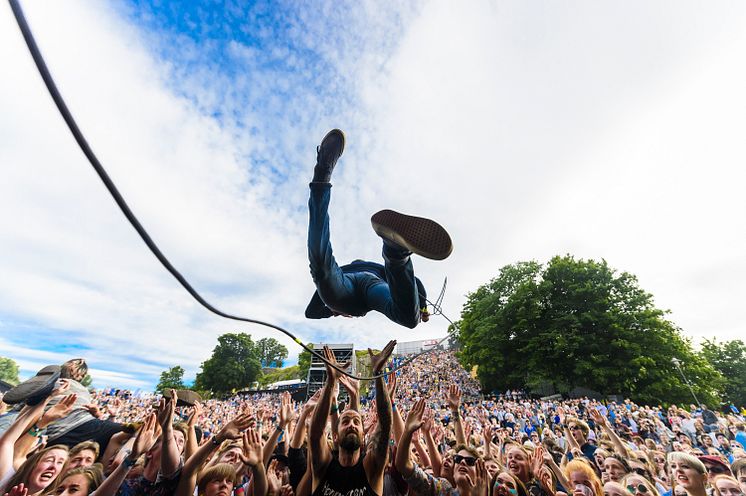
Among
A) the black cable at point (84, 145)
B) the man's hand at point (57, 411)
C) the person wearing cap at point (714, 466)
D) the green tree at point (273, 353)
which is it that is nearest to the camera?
the black cable at point (84, 145)

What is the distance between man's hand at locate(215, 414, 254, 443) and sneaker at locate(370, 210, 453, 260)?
2.24 m

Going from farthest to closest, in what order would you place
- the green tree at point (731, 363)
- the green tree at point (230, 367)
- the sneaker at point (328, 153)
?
the green tree at point (230, 367), the green tree at point (731, 363), the sneaker at point (328, 153)

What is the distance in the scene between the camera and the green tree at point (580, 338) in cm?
2091

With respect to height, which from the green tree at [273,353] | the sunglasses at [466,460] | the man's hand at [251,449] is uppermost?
the green tree at [273,353]

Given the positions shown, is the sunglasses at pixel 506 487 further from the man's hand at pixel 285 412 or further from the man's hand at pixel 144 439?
the man's hand at pixel 144 439

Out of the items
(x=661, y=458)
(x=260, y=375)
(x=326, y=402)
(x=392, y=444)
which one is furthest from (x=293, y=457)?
(x=260, y=375)

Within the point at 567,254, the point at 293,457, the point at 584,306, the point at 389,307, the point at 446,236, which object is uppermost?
the point at 567,254

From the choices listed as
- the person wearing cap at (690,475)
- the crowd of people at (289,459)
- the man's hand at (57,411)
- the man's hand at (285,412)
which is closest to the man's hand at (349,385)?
the crowd of people at (289,459)

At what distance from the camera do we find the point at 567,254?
27.9 m

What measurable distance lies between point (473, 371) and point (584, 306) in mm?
13605

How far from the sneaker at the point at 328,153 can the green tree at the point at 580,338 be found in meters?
24.7

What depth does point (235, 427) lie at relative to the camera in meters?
2.98

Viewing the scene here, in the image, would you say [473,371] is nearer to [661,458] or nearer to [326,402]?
[661,458]

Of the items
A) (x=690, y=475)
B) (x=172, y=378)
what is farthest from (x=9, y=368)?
(x=690, y=475)
